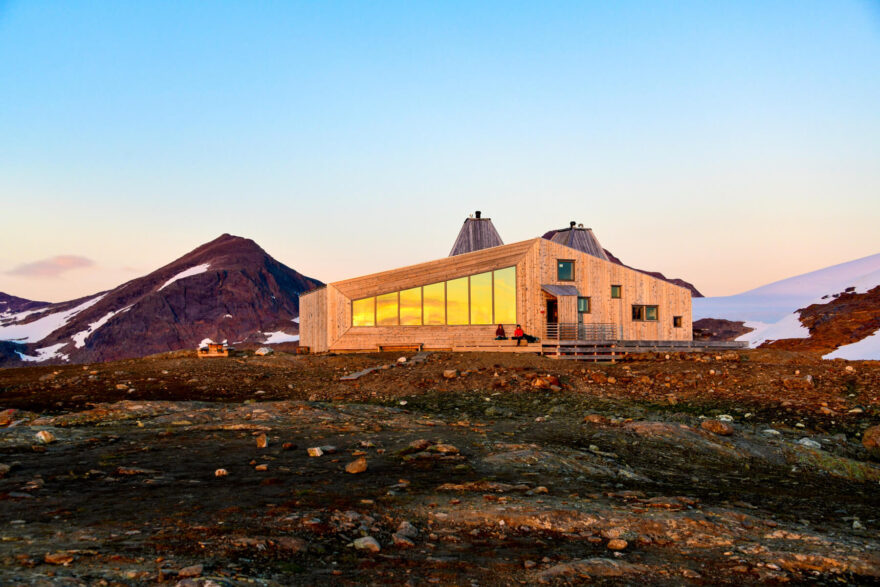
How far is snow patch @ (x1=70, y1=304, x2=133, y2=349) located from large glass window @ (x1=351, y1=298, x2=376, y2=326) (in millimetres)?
113434

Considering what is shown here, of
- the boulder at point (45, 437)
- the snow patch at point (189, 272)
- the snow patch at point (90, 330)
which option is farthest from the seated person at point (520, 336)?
the snow patch at point (189, 272)

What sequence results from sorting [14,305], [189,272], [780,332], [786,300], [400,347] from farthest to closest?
[189,272] → [14,305] → [786,300] → [780,332] → [400,347]

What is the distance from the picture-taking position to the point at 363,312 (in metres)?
35.5

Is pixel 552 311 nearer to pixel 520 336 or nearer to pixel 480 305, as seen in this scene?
pixel 520 336

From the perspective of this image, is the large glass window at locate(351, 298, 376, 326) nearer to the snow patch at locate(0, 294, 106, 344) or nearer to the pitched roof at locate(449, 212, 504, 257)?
Answer: the pitched roof at locate(449, 212, 504, 257)

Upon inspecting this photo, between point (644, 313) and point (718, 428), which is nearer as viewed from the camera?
point (718, 428)

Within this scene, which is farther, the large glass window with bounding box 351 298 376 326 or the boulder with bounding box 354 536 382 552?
the large glass window with bounding box 351 298 376 326

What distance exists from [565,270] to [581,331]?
13.4 ft

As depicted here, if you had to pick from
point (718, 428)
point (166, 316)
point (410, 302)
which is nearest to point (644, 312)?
point (410, 302)

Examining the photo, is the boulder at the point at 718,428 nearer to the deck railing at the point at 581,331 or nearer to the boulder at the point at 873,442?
the boulder at the point at 873,442

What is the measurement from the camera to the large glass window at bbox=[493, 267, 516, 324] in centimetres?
3544

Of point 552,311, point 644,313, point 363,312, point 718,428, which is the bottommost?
point 718,428

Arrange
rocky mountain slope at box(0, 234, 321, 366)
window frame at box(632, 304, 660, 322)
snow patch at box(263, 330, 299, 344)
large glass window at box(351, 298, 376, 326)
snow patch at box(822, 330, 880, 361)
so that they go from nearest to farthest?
1. large glass window at box(351, 298, 376, 326)
2. window frame at box(632, 304, 660, 322)
3. snow patch at box(822, 330, 880, 361)
4. snow patch at box(263, 330, 299, 344)
5. rocky mountain slope at box(0, 234, 321, 366)

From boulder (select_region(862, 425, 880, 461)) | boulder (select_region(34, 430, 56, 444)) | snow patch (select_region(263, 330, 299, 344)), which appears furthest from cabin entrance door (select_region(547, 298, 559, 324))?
snow patch (select_region(263, 330, 299, 344))
